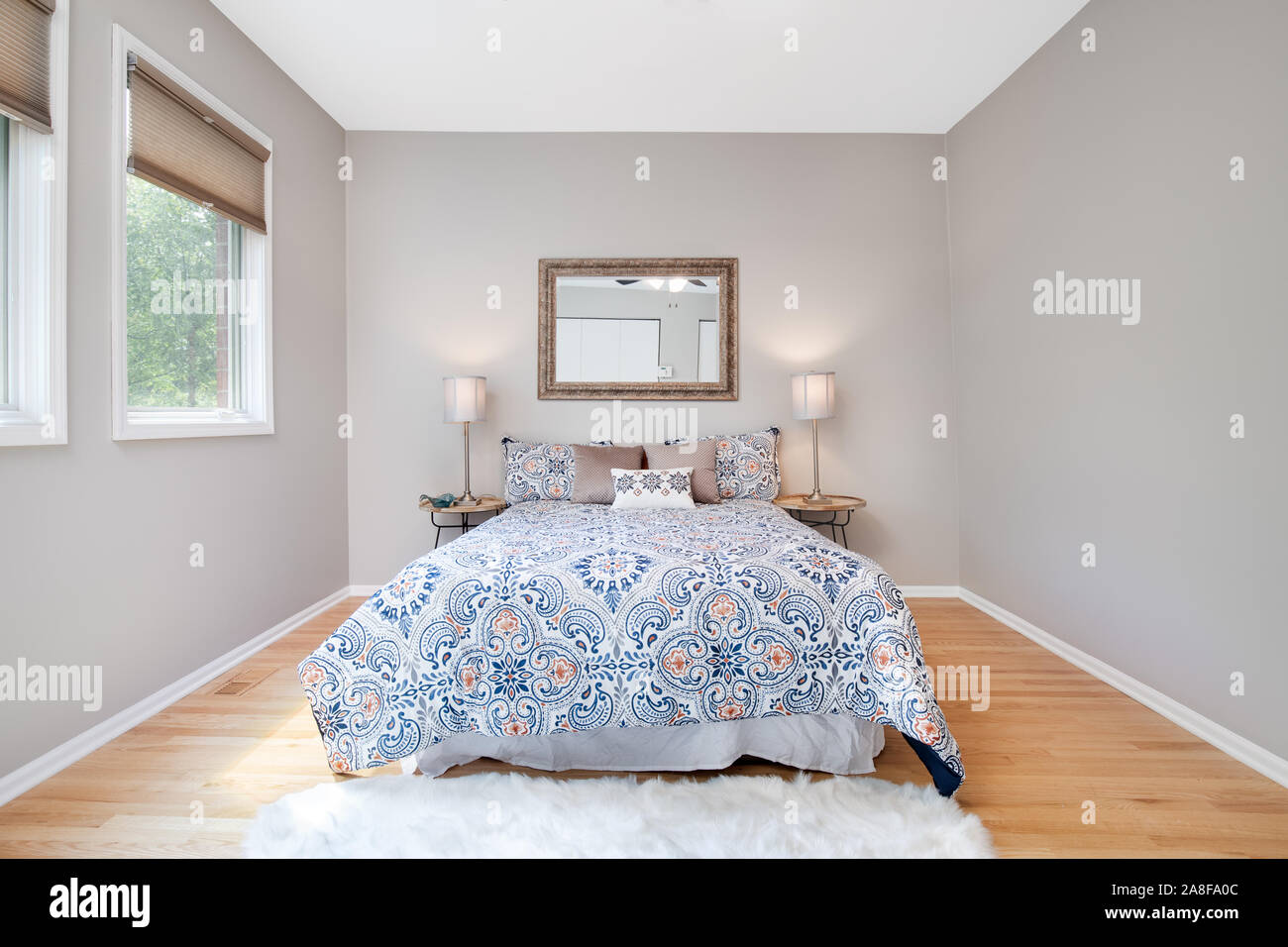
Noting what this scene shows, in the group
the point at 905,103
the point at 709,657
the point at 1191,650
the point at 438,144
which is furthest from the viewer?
the point at 438,144

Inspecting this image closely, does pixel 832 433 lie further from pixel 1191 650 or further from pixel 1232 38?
pixel 1232 38

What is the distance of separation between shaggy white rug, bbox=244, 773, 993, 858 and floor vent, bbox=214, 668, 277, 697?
38.0 inches

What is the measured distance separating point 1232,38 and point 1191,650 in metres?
2.05

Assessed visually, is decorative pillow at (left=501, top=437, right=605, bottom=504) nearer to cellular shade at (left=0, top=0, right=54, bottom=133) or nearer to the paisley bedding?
the paisley bedding

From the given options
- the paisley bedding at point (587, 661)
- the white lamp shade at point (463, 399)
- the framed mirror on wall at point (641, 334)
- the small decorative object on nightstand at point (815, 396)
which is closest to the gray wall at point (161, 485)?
the white lamp shade at point (463, 399)

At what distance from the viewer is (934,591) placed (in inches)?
151

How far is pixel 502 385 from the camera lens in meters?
3.84

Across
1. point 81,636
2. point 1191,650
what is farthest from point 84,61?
point 1191,650

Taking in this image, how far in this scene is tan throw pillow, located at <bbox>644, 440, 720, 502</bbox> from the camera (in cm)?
339

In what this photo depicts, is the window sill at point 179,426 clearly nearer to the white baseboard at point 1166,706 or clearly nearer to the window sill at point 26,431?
the window sill at point 26,431

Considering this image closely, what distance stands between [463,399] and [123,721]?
2031 millimetres

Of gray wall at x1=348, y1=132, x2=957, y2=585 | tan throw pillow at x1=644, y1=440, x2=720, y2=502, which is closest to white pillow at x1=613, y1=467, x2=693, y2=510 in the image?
tan throw pillow at x1=644, y1=440, x2=720, y2=502

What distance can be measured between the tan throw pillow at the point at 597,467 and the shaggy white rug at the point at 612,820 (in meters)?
1.77

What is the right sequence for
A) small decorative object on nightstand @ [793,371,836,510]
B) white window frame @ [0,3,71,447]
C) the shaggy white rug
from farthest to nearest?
small decorative object on nightstand @ [793,371,836,510] → white window frame @ [0,3,71,447] → the shaggy white rug
